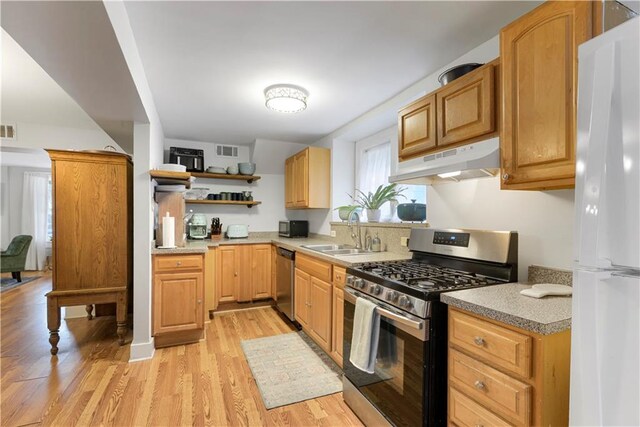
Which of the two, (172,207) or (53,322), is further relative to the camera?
(172,207)

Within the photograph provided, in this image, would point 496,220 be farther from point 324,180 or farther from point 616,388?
point 324,180

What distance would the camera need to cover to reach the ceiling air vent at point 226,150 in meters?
4.48

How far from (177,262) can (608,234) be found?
292 cm

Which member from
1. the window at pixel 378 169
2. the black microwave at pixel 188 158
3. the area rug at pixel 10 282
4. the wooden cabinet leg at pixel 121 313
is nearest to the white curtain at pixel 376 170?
the window at pixel 378 169

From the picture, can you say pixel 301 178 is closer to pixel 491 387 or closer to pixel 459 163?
pixel 459 163

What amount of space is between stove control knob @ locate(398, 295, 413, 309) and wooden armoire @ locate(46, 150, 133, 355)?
8.24ft

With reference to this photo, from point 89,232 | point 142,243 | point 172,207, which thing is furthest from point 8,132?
point 142,243

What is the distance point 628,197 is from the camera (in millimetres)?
725

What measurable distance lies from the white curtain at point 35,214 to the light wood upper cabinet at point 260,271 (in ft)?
17.9

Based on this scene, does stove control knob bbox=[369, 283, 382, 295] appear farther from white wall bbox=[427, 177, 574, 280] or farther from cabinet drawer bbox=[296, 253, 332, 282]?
white wall bbox=[427, 177, 574, 280]

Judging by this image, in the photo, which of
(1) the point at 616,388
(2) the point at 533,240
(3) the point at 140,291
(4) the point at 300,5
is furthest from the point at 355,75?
(3) the point at 140,291

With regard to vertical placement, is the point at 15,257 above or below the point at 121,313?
above

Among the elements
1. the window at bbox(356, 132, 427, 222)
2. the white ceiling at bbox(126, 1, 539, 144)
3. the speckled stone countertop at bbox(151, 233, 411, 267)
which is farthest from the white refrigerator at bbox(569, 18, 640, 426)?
the window at bbox(356, 132, 427, 222)

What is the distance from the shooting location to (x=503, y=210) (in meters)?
1.80
